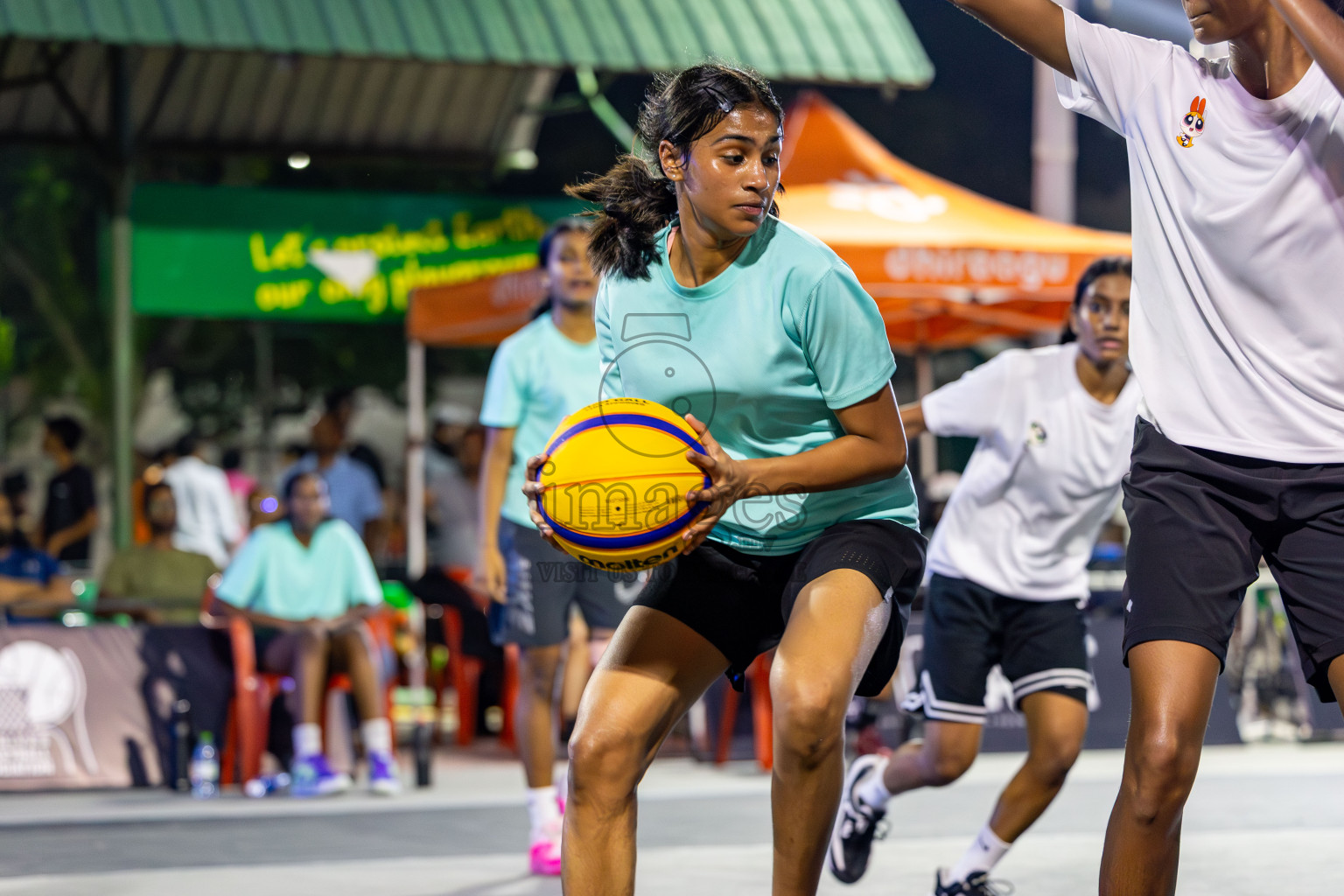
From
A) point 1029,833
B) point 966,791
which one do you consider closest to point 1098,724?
point 966,791

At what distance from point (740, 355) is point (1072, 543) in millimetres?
2397

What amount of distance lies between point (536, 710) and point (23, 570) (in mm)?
4982

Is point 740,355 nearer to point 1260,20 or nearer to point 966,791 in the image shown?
point 1260,20

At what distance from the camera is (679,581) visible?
4.01 meters

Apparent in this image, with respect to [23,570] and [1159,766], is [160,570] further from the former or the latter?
[1159,766]

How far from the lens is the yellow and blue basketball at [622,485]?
3645mm

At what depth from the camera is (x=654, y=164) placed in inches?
167

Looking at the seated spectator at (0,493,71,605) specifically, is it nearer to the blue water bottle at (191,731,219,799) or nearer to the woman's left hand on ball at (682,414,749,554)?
the blue water bottle at (191,731,219,799)

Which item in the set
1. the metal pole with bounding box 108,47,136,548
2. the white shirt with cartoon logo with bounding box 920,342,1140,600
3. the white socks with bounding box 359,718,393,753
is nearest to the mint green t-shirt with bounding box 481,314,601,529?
the white shirt with cartoon logo with bounding box 920,342,1140,600

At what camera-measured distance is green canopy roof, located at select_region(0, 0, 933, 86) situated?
10.5 m

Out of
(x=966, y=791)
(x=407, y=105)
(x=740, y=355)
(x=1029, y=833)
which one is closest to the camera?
(x=740, y=355)

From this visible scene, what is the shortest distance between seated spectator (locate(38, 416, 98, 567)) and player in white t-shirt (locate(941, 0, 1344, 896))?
910 centimetres

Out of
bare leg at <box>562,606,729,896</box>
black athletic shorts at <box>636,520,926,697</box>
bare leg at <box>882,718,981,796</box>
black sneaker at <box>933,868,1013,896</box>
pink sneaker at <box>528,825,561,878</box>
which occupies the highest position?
black athletic shorts at <box>636,520,926,697</box>

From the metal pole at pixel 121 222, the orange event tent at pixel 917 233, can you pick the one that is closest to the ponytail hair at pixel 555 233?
the orange event tent at pixel 917 233
